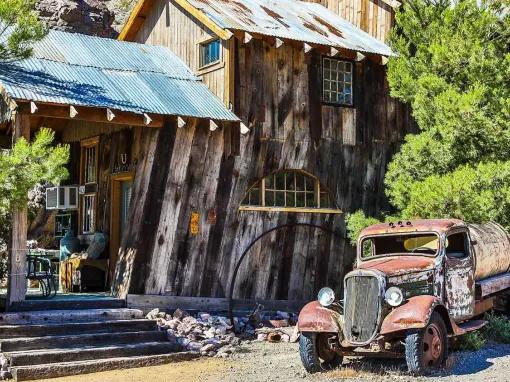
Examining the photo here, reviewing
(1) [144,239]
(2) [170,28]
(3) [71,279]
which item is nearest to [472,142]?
(1) [144,239]

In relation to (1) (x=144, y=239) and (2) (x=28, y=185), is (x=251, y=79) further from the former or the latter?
(2) (x=28, y=185)

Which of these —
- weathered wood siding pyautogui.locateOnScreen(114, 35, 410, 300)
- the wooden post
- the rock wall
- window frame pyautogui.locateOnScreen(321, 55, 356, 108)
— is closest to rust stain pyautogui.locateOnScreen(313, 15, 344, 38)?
window frame pyautogui.locateOnScreen(321, 55, 356, 108)

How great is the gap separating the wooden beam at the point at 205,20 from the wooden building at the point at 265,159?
1.3 inches

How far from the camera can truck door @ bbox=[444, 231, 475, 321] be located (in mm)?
11000

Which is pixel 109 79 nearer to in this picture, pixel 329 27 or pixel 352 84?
pixel 352 84

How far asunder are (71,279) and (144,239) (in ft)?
9.05

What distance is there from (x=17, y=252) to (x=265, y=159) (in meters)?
5.63

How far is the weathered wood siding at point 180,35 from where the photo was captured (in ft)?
51.0

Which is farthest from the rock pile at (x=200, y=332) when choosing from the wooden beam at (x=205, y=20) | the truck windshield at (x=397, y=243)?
the wooden beam at (x=205, y=20)

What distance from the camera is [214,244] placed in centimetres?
1473

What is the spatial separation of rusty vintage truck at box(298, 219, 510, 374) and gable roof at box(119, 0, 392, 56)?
5.40m

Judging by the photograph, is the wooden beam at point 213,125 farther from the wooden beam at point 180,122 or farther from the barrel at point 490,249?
the barrel at point 490,249

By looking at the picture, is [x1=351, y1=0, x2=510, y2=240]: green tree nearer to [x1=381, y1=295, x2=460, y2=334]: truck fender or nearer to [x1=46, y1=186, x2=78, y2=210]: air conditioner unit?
[x1=381, y1=295, x2=460, y2=334]: truck fender

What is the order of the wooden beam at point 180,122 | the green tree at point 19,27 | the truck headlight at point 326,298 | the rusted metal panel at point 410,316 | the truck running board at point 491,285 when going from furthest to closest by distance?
the wooden beam at point 180,122
the truck running board at point 491,285
the green tree at point 19,27
the truck headlight at point 326,298
the rusted metal panel at point 410,316
